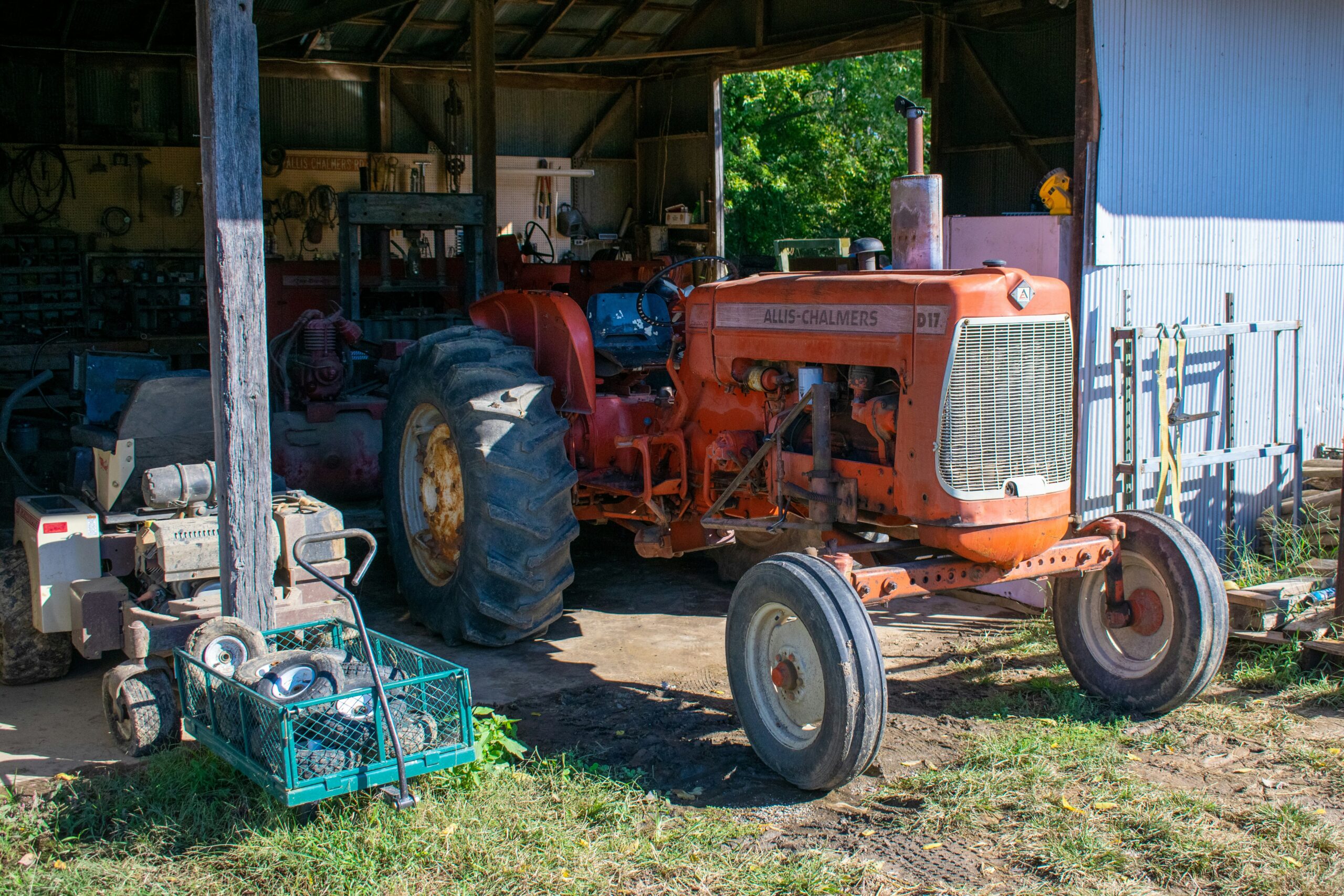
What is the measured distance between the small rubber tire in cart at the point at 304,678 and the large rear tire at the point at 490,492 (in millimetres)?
1318

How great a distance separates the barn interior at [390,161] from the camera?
743 centimetres

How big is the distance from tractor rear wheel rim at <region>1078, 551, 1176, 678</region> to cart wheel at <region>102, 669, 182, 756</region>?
10.7 ft

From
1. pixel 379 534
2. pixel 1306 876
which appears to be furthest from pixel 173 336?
pixel 1306 876

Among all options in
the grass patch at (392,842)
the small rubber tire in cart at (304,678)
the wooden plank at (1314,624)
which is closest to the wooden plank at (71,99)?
the grass patch at (392,842)

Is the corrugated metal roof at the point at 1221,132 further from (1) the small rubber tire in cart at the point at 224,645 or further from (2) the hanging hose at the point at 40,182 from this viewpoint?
(2) the hanging hose at the point at 40,182

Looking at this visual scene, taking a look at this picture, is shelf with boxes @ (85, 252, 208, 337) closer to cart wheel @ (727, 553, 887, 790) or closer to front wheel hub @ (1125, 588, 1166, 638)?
cart wheel @ (727, 553, 887, 790)

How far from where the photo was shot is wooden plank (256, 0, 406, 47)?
10328 millimetres

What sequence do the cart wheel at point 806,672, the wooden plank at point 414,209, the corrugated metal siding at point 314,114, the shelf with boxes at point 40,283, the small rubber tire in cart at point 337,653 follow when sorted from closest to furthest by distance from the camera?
the cart wheel at point 806,672 → the small rubber tire in cart at point 337,653 → the wooden plank at point 414,209 → the shelf with boxes at point 40,283 → the corrugated metal siding at point 314,114

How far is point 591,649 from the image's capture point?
5609mm

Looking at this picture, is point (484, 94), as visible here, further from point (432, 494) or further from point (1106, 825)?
point (1106, 825)

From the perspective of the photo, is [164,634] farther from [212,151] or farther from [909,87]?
[909,87]

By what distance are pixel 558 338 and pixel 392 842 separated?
9.16 feet

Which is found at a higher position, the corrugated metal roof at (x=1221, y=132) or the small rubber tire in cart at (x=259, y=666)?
the corrugated metal roof at (x=1221, y=132)

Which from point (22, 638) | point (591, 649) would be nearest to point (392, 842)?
point (591, 649)
